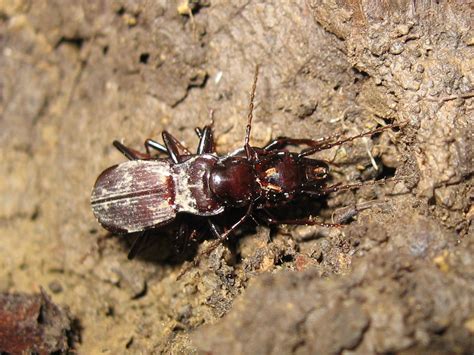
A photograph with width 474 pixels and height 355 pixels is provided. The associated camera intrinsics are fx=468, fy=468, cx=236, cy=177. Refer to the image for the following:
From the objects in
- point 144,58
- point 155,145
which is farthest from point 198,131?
point 144,58

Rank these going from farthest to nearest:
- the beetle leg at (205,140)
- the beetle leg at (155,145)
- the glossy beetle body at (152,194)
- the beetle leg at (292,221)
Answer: the beetle leg at (155,145), the beetle leg at (205,140), the glossy beetle body at (152,194), the beetle leg at (292,221)

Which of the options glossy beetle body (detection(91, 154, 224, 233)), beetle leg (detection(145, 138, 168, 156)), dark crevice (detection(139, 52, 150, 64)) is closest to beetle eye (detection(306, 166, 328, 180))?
glossy beetle body (detection(91, 154, 224, 233))

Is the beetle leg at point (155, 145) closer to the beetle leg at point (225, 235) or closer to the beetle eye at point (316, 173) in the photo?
the beetle leg at point (225, 235)

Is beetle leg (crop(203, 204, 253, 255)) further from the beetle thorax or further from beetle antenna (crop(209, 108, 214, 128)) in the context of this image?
beetle antenna (crop(209, 108, 214, 128))

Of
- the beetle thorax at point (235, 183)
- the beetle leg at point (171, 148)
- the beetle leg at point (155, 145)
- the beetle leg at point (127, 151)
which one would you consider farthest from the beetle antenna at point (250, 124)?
the beetle leg at point (127, 151)

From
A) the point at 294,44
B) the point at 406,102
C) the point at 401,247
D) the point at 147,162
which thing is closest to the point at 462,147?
the point at 406,102

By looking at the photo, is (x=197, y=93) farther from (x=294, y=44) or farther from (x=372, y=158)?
(x=372, y=158)

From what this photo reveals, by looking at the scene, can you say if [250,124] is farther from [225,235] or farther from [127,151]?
[127,151]
